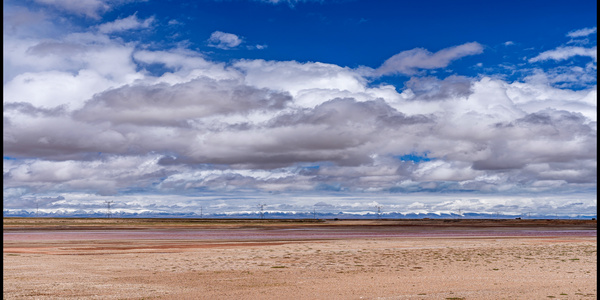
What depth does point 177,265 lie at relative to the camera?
3022 cm

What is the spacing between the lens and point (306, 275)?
26031 millimetres

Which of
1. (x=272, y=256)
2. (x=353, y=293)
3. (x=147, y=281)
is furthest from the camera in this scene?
(x=272, y=256)

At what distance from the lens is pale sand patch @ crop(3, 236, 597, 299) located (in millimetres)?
20234

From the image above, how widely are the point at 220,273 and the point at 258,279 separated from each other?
2878 mm

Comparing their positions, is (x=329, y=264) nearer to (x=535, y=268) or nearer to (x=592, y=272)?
(x=535, y=268)

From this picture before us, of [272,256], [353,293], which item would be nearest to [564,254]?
[272,256]

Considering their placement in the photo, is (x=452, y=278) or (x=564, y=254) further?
(x=564, y=254)

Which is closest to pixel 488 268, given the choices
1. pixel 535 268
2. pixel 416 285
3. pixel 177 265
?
pixel 535 268

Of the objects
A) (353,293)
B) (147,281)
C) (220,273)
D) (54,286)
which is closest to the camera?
(353,293)

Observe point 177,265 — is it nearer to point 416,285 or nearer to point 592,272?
point 416,285

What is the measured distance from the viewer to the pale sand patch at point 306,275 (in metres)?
20.2

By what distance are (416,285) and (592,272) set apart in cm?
1029

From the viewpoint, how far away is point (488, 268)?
28.7 metres

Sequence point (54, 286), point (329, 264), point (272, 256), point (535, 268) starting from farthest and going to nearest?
point (272, 256)
point (329, 264)
point (535, 268)
point (54, 286)
